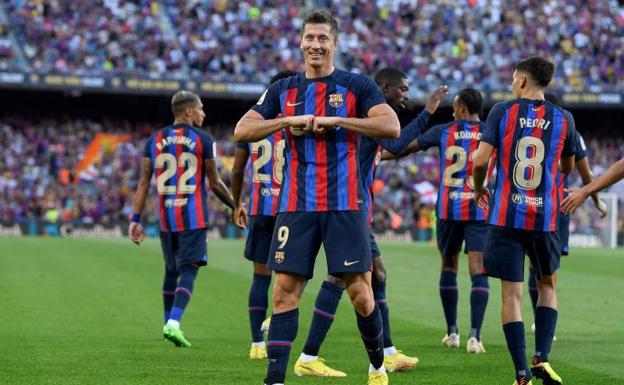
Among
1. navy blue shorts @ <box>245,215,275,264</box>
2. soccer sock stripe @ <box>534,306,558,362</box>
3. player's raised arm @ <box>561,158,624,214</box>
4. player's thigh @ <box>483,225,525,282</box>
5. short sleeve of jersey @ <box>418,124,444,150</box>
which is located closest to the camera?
player's raised arm @ <box>561,158,624,214</box>

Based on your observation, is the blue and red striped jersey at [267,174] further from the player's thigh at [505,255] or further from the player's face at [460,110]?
the player's thigh at [505,255]

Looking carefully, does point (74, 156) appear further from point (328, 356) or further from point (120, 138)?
point (328, 356)

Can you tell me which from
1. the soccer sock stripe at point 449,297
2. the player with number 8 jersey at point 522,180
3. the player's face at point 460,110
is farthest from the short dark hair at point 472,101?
the player with number 8 jersey at point 522,180

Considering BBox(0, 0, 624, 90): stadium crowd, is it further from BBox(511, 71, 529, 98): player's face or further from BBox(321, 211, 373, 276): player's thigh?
BBox(321, 211, 373, 276): player's thigh

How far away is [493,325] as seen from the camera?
40.0ft

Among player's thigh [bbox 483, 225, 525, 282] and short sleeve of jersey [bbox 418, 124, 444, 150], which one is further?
short sleeve of jersey [bbox 418, 124, 444, 150]

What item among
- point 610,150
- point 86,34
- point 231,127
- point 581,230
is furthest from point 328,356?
point 610,150

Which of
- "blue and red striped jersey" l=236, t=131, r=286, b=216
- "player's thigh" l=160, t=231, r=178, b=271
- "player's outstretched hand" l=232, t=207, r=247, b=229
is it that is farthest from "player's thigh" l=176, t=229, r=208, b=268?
"player's outstretched hand" l=232, t=207, r=247, b=229

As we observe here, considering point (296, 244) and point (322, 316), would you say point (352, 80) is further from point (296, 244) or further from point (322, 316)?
point (322, 316)

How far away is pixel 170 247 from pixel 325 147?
13.4 feet

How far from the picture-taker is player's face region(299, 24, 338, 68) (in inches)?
262

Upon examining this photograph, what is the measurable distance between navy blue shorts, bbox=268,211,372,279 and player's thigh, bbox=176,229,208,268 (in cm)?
361

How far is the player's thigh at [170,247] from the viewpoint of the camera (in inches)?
408

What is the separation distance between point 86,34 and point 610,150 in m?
22.3
